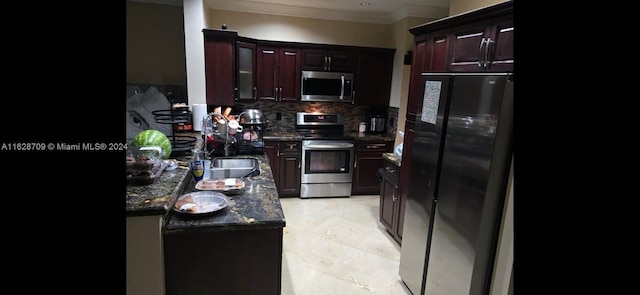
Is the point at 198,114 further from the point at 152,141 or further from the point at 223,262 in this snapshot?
the point at 223,262

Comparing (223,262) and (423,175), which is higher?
(423,175)

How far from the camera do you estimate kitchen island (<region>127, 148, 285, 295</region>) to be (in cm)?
136

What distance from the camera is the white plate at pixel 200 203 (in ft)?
5.25

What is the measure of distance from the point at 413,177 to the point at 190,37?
2.61 meters

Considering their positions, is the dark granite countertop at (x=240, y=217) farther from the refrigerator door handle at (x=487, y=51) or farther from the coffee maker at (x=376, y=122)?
the coffee maker at (x=376, y=122)

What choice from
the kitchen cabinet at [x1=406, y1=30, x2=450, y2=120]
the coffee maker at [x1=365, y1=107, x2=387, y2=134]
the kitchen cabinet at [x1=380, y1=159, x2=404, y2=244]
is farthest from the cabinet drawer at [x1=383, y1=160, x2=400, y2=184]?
the coffee maker at [x1=365, y1=107, x2=387, y2=134]

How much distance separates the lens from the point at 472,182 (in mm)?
1698

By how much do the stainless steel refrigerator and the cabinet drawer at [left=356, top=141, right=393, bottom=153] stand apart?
75.7 inches

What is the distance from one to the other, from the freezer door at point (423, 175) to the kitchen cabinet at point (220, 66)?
92.0 inches

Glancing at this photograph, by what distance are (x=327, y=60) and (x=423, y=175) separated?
252 centimetres

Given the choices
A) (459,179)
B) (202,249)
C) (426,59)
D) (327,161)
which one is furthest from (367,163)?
(202,249)
